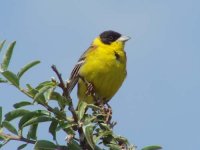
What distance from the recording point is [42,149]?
2502 mm

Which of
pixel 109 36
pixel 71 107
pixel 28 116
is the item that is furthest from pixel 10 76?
pixel 109 36

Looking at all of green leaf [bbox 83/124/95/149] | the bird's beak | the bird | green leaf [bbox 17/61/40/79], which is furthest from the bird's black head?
green leaf [bbox 83/124/95/149]

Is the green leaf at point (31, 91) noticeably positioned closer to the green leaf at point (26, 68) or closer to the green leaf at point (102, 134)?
the green leaf at point (26, 68)

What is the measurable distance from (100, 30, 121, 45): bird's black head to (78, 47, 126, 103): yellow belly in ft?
2.80

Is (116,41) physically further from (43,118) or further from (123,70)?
(43,118)

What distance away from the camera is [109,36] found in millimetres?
8273

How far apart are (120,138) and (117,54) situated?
4645 mm

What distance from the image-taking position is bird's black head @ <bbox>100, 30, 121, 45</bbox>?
7977 millimetres

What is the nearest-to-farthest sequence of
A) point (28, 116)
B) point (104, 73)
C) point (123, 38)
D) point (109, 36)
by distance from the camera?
point (28, 116) → point (104, 73) → point (123, 38) → point (109, 36)

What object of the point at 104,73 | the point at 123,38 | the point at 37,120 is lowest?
the point at 104,73

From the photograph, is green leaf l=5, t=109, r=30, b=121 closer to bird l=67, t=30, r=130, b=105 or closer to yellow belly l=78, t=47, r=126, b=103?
bird l=67, t=30, r=130, b=105

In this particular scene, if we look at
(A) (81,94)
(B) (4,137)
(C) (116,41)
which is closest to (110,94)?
(A) (81,94)

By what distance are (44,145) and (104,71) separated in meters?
4.33

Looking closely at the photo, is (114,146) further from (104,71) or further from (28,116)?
(104,71)
